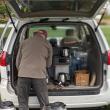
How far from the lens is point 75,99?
7199 mm

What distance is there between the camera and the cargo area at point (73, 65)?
24.1 feet

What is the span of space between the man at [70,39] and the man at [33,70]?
1950mm

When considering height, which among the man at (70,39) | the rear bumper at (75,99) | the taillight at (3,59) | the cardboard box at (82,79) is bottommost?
the rear bumper at (75,99)

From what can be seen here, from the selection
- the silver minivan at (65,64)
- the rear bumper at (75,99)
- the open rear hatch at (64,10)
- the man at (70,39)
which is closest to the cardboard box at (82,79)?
the silver minivan at (65,64)

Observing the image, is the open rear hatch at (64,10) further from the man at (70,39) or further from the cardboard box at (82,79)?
the man at (70,39)

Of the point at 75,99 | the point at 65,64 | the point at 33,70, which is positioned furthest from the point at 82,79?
the point at 33,70

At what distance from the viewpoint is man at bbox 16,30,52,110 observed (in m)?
7.06

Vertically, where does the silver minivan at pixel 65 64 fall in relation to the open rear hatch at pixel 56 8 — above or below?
below

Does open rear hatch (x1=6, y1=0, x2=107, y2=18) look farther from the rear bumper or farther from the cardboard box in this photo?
the rear bumper

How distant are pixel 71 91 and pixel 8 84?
0.96 m

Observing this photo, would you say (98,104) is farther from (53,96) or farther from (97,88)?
(53,96)

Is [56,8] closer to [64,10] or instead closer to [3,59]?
[64,10]

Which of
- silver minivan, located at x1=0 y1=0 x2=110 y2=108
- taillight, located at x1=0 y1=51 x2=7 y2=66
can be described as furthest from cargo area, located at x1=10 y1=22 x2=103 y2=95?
taillight, located at x1=0 y1=51 x2=7 y2=66

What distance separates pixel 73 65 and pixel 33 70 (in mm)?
1430
